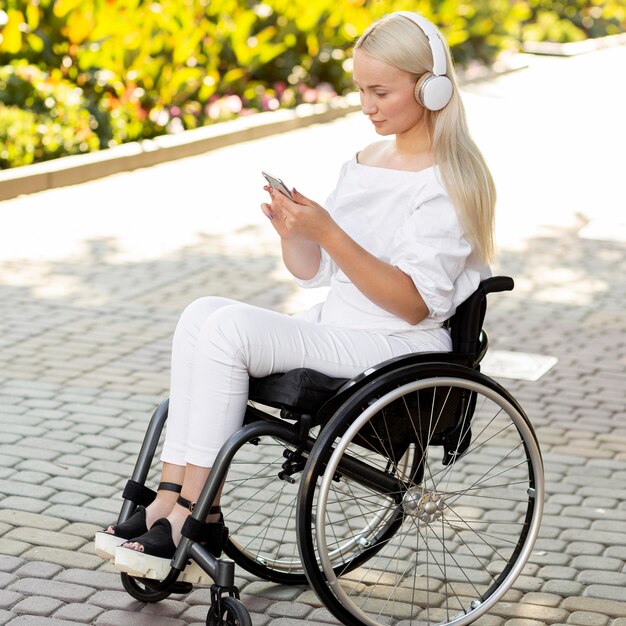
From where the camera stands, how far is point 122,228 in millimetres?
9000

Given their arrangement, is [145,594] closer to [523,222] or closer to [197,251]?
[197,251]

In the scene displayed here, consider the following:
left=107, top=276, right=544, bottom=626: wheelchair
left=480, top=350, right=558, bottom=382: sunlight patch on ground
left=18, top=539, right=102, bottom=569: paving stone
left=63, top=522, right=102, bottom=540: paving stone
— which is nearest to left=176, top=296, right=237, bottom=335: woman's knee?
left=107, top=276, right=544, bottom=626: wheelchair

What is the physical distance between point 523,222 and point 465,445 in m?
6.56

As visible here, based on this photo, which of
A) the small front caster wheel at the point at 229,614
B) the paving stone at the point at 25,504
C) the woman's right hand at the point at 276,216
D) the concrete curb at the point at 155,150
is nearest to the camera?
the small front caster wheel at the point at 229,614

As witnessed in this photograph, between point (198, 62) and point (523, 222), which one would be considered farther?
point (198, 62)

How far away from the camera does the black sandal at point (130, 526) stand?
10.7 ft

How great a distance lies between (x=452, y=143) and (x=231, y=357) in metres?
0.85

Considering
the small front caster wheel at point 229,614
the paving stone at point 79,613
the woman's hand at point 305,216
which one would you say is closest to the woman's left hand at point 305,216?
the woman's hand at point 305,216

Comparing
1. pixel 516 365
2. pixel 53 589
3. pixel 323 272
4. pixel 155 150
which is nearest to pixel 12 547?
pixel 53 589

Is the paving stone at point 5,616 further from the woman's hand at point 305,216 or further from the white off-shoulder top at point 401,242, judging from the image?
the woman's hand at point 305,216

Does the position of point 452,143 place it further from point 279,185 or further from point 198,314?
point 198,314

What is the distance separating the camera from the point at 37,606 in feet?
11.4

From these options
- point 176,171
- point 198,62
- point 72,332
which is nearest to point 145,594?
point 72,332

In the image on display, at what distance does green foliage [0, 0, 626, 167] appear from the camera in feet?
37.6
